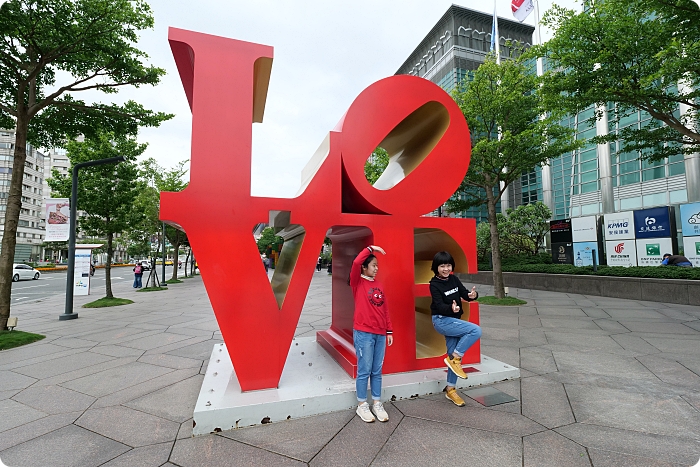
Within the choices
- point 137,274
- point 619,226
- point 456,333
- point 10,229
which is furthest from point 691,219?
point 137,274

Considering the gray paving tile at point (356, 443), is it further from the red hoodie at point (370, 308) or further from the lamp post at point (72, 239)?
the lamp post at point (72, 239)

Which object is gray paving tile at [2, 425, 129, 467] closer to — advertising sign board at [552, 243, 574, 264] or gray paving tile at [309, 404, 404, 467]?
gray paving tile at [309, 404, 404, 467]

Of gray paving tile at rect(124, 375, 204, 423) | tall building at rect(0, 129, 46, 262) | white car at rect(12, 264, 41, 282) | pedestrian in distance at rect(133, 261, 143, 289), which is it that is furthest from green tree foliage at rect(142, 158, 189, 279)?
tall building at rect(0, 129, 46, 262)

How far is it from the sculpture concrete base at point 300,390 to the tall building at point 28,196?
65.5 metres

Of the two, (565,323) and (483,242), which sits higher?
(483,242)

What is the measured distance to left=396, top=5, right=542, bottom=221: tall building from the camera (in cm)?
4109

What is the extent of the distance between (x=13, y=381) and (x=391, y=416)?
5150mm

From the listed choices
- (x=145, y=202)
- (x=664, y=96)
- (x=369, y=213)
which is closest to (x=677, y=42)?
(x=664, y=96)

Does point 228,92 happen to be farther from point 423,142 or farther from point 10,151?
point 10,151

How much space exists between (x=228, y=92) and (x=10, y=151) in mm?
72512

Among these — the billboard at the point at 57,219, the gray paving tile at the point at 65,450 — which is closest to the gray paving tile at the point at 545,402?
the gray paving tile at the point at 65,450

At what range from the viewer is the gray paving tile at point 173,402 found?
11.7 ft

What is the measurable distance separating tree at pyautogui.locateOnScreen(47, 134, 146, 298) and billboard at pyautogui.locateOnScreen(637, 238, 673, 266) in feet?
76.4

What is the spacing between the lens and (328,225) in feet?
13.8
